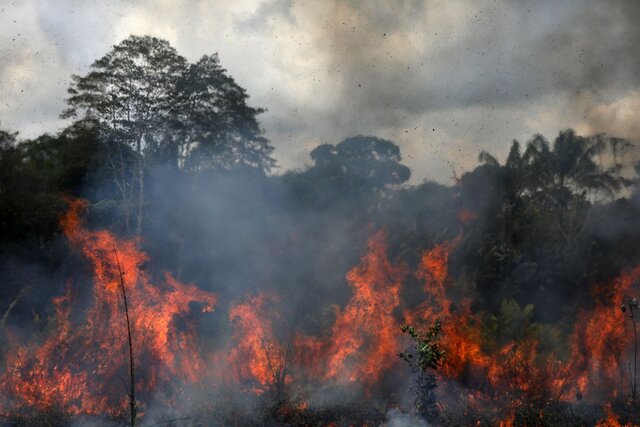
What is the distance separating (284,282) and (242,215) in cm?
621

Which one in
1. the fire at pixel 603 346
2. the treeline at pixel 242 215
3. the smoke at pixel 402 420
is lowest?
the smoke at pixel 402 420

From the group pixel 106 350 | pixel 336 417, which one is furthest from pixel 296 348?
pixel 106 350

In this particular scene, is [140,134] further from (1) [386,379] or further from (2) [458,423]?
(2) [458,423]

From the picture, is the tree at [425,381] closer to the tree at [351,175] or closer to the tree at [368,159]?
the tree at [351,175]

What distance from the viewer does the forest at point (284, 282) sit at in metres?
Result: 19.4

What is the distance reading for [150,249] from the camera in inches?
1141

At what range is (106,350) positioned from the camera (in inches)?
812

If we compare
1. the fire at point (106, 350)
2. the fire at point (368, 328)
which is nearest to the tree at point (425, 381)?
the fire at point (368, 328)

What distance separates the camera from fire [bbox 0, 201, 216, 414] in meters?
19.2

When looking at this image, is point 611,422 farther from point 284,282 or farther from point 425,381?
point 284,282

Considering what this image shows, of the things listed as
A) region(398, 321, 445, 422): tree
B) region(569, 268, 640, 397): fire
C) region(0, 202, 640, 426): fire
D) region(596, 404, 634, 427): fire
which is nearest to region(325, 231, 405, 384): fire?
region(0, 202, 640, 426): fire

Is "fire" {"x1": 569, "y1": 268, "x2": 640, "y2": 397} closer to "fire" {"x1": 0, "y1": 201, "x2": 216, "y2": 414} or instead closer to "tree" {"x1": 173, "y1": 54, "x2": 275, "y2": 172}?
"fire" {"x1": 0, "y1": 201, "x2": 216, "y2": 414}

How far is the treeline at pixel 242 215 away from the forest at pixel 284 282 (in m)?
0.11

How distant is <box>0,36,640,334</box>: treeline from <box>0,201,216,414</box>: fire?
15.3ft
